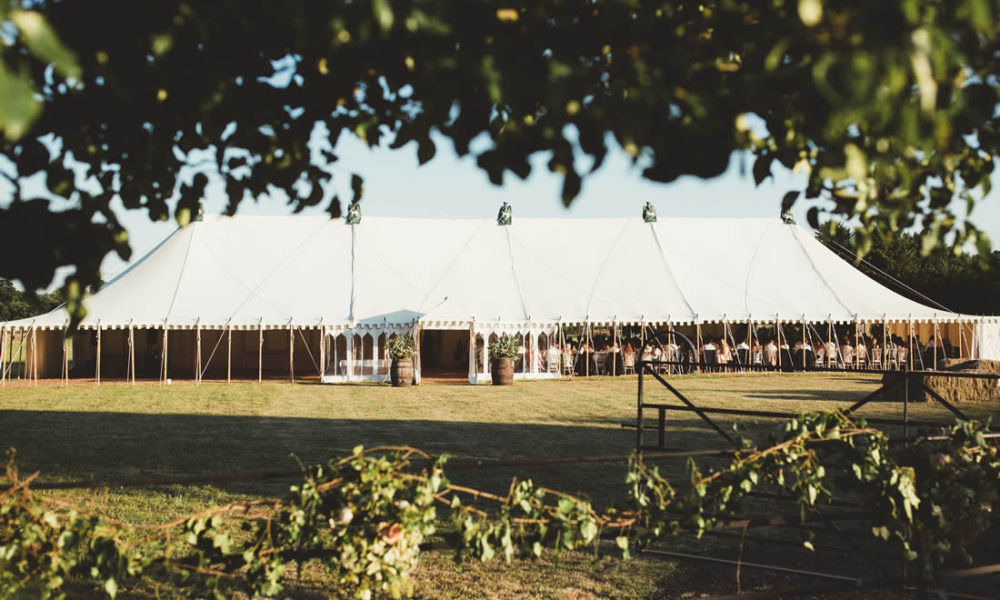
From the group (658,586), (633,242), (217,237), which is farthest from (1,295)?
(658,586)

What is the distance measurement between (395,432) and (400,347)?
9.89m

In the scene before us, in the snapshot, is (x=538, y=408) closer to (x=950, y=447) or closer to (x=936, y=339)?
(x=950, y=447)

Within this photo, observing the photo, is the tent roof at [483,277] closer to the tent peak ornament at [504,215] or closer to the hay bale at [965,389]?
the tent peak ornament at [504,215]

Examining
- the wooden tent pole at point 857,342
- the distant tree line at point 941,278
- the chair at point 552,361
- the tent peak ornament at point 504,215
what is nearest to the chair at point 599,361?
the chair at point 552,361

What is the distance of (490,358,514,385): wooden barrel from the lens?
70.3 ft

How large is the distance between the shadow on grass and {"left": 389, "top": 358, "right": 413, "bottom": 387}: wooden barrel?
7591 mm

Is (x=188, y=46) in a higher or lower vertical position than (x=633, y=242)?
lower

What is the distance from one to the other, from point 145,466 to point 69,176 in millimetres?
7182

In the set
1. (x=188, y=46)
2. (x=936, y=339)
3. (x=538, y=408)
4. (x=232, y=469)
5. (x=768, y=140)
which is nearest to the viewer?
(x=188, y=46)

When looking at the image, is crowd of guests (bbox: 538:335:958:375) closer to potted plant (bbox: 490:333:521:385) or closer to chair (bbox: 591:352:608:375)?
chair (bbox: 591:352:608:375)

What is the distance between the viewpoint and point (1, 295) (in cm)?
7038

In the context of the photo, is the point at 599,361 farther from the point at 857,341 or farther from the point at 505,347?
→ the point at 857,341

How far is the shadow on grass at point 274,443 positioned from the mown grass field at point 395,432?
27 millimetres

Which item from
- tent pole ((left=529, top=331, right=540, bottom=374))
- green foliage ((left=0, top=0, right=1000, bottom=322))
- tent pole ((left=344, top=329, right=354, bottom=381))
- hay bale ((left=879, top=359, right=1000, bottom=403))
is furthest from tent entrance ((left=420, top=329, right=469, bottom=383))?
green foliage ((left=0, top=0, right=1000, bottom=322))
